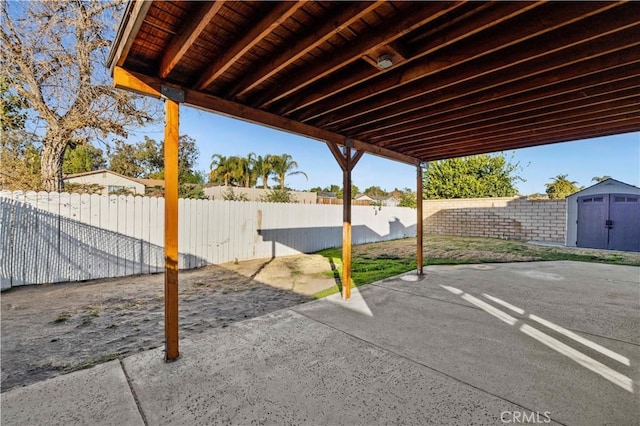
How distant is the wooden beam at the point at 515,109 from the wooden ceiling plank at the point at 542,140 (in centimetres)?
115

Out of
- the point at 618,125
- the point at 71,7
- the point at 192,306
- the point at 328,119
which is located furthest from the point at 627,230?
the point at 71,7

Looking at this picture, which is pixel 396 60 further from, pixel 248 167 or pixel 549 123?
pixel 248 167

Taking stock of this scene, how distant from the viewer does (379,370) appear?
232cm

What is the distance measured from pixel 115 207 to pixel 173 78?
440 cm

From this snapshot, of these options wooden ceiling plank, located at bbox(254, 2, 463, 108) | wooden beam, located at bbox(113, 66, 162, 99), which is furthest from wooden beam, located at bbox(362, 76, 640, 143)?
wooden beam, located at bbox(113, 66, 162, 99)

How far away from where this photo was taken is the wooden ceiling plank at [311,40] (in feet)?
5.78

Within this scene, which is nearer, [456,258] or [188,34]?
[188,34]

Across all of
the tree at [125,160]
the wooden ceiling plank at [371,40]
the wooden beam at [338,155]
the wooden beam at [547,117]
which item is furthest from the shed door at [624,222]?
the tree at [125,160]

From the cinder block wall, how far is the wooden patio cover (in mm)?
8700

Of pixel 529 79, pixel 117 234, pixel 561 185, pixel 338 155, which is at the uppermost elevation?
pixel 561 185

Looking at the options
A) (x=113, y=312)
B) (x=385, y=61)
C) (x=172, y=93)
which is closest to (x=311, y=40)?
(x=385, y=61)

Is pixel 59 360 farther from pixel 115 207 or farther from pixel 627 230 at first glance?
pixel 627 230

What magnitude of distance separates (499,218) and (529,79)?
456 inches

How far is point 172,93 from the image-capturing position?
258cm
